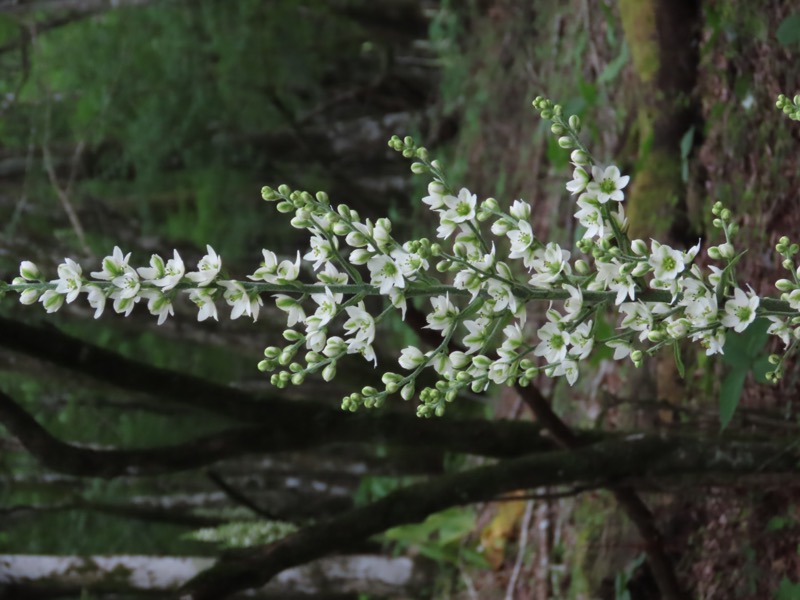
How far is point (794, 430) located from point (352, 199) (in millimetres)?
8017

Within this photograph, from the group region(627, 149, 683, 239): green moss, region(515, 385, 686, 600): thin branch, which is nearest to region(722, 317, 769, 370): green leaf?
region(515, 385, 686, 600): thin branch

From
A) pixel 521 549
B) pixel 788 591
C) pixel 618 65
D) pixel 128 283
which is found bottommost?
pixel 788 591

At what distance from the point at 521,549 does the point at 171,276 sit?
4.59m

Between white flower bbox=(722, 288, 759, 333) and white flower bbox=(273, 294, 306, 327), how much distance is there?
2.70 ft

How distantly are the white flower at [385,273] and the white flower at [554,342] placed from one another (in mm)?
290

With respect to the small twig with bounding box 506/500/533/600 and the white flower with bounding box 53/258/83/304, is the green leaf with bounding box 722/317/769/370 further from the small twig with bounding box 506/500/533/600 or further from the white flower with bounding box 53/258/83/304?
the small twig with bounding box 506/500/533/600

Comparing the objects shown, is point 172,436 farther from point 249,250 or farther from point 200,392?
point 200,392

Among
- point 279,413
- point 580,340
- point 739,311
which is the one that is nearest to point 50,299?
point 580,340

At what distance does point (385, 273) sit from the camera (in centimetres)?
176

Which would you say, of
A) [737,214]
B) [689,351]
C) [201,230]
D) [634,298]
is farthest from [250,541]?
[201,230]

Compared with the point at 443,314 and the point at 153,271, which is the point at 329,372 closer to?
the point at 443,314

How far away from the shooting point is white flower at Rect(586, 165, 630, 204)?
1.72 meters

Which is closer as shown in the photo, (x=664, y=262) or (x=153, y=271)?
(x=664, y=262)

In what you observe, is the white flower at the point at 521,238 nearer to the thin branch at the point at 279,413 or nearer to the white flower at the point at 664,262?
the white flower at the point at 664,262
